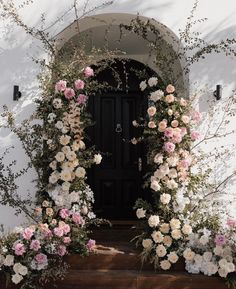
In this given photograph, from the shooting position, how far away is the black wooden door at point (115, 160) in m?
7.06

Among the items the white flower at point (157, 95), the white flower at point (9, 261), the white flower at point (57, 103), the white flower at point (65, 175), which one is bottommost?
the white flower at point (9, 261)

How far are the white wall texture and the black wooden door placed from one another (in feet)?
6.34

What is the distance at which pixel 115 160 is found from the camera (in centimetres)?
709

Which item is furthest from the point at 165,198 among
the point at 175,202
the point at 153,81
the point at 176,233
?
the point at 153,81

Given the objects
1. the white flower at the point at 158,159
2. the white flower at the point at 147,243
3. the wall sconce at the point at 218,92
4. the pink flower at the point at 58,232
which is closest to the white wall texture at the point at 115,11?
the wall sconce at the point at 218,92

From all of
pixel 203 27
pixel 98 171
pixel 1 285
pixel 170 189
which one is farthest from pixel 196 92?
pixel 1 285

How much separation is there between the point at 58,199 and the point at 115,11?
2.25m

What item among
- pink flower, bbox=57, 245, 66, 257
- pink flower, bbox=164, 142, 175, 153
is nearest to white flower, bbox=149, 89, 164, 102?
pink flower, bbox=164, 142, 175, 153

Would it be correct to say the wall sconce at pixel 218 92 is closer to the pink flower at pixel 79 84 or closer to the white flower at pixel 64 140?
the pink flower at pixel 79 84

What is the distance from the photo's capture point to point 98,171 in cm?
707

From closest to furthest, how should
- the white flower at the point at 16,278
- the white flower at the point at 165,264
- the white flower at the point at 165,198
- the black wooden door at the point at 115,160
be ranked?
the white flower at the point at 16,278
the white flower at the point at 165,264
the white flower at the point at 165,198
the black wooden door at the point at 115,160

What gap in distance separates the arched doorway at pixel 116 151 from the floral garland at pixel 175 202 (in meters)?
1.94

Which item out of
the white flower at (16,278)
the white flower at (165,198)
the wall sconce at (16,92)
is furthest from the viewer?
the wall sconce at (16,92)

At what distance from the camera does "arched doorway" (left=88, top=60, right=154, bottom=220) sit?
23.2 ft
